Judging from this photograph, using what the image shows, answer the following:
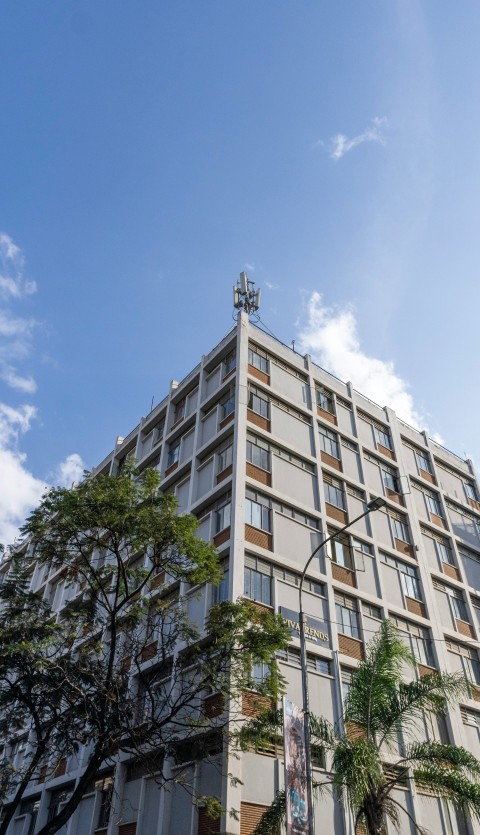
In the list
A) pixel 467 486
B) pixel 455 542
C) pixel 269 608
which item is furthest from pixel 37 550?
pixel 467 486

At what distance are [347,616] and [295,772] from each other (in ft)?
40.4

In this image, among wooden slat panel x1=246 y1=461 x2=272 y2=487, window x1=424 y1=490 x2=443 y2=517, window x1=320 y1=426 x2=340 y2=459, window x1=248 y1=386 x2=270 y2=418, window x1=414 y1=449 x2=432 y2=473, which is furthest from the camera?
window x1=414 y1=449 x2=432 y2=473

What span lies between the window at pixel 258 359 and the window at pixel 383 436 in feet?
26.0

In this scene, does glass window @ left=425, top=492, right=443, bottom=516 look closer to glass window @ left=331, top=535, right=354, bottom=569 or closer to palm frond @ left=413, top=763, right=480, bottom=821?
glass window @ left=331, top=535, right=354, bottom=569

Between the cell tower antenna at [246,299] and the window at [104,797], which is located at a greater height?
the cell tower antenna at [246,299]

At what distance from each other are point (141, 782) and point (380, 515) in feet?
50.8

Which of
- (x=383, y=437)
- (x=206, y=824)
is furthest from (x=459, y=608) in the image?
→ (x=206, y=824)

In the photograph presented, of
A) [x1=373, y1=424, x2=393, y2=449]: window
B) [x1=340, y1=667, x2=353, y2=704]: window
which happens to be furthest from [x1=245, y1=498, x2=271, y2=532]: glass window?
[x1=373, y1=424, x2=393, y2=449]: window

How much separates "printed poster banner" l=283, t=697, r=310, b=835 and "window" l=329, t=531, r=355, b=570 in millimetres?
12387

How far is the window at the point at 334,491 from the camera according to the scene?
98.7 ft

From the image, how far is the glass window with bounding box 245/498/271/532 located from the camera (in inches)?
1005

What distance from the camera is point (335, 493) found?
1204 inches

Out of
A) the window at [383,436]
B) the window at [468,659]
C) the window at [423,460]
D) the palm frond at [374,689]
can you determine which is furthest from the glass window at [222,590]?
the window at [423,460]

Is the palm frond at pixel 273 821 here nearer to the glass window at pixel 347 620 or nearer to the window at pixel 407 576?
the glass window at pixel 347 620
